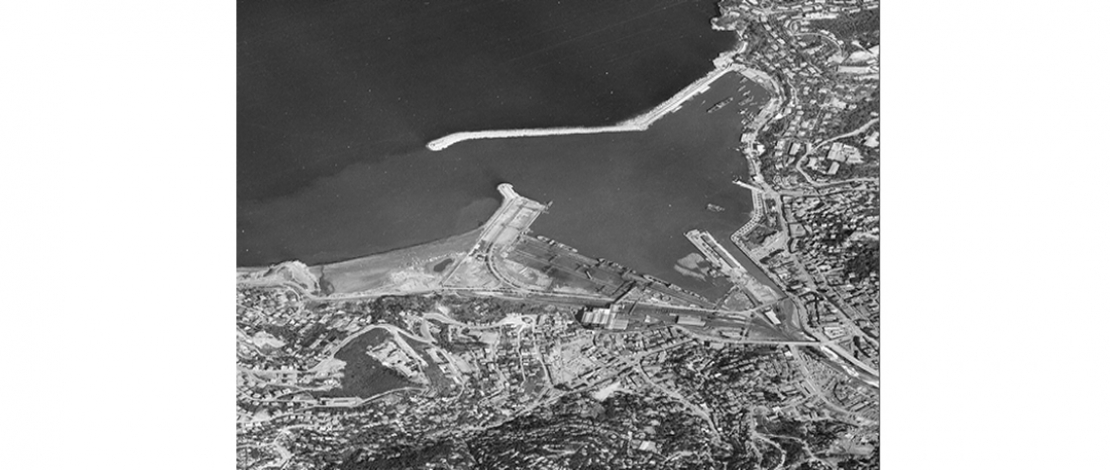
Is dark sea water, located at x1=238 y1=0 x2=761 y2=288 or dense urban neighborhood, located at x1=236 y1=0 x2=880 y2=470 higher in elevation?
dark sea water, located at x1=238 y1=0 x2=761 y2=288

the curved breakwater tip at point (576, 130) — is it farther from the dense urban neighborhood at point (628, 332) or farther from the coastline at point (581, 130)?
the dense urban neighborhood at point (628, 332)

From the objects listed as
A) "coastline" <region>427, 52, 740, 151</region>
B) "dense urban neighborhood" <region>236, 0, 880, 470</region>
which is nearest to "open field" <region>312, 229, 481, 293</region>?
"dense urban neighborhood" <region>236, 0, 880, 470</region>

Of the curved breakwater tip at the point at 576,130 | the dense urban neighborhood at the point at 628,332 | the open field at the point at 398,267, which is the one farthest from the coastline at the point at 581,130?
the open field at the point at 398,267

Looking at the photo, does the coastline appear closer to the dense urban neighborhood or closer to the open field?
the dense urban neighborhood

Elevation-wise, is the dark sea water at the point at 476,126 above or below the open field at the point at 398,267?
above

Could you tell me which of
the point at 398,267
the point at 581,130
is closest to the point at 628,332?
the point at 581,130

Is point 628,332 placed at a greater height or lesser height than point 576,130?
lesser

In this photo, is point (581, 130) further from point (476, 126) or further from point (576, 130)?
point (476, 126)
